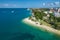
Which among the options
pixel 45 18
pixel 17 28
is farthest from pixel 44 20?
pixel 17 28

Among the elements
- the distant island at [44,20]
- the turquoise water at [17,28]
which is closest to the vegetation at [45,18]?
the distant island at [44,20]

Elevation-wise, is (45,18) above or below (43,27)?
above

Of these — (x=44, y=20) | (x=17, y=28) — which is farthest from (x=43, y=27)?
(x=17, y=28)

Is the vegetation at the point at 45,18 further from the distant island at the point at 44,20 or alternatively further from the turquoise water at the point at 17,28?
the turquoise water at the point at 17,28

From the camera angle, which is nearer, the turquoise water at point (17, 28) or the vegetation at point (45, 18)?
the turquoise water at point (17, 28)

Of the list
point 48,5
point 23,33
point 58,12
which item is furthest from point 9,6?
point 58,12

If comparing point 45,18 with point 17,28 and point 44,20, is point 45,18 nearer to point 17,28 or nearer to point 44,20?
point 44,20
